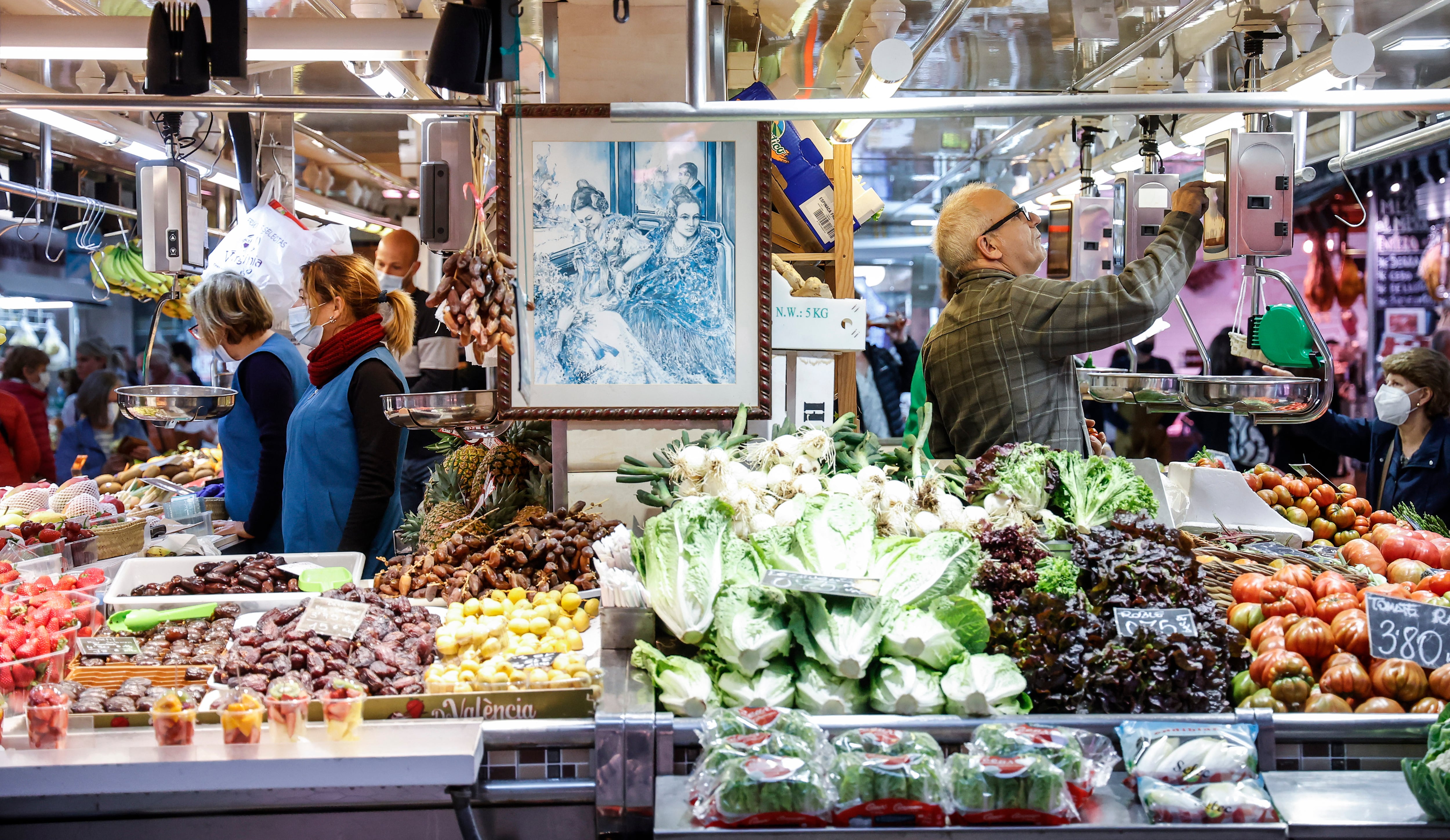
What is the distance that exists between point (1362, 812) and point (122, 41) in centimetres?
376

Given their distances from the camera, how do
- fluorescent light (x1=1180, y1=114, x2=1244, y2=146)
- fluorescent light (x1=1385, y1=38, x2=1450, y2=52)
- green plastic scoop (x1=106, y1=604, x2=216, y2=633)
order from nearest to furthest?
green plastic scoop (x1=106, y1=604, x2=216, y2=633) < fluorescent light (x1=1180, y1=114, x2=1244, y2=146) < fluorescent light (x1=1385, y1=38, x2=1450, y2=52)

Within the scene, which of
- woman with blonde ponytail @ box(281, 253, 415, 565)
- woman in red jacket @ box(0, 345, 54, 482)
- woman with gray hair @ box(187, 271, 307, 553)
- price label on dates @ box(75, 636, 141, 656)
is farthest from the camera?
woman in red jacket @ box(0, 345, 54, 482)

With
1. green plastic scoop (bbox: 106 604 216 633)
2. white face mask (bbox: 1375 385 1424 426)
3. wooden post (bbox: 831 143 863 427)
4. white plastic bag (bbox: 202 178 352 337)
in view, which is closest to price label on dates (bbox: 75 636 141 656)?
green plastic scoop (bbox: 106 604 216 633)

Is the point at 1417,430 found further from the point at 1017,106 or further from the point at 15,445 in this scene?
the point at 15,445

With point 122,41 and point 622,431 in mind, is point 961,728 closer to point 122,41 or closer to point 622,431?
point 622,431

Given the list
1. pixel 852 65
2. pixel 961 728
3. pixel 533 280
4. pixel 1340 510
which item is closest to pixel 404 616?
pixel 533 280

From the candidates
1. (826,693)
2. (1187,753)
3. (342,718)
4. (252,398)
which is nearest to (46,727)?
(342,718)

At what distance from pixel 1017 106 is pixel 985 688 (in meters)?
1.28

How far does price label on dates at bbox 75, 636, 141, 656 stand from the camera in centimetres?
219

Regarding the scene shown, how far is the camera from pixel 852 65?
620cm

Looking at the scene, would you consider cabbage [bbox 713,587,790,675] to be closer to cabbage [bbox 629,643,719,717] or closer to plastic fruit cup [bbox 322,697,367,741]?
cabbage [bbox 629,643,719,717]

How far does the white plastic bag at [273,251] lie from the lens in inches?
165

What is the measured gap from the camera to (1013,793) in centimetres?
165

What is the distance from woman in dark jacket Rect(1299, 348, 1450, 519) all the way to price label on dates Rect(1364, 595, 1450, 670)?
3794 mm
